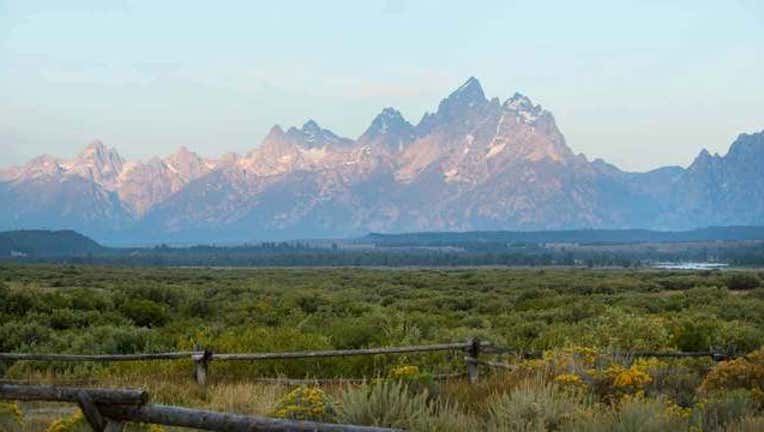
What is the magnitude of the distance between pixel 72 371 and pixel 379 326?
7152 millimetres

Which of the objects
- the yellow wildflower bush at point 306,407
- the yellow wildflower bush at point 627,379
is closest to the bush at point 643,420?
the yellow wildflower bush at point 627,379

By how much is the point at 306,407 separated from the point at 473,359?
498 centimetres

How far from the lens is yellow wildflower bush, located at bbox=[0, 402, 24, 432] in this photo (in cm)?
741

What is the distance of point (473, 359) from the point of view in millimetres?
11492

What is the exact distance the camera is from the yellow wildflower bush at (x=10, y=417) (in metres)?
7.41

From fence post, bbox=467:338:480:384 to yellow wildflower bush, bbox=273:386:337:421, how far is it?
14.3 ft

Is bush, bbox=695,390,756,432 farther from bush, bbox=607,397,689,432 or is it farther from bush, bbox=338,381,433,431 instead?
bush, bbox=338,381,433,431

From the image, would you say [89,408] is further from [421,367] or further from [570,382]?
[421,367]

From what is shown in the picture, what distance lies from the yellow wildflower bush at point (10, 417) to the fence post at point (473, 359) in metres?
6.08

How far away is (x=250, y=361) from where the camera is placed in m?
13.6

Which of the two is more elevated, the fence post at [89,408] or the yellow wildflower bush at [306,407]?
the fence post at [89,408]

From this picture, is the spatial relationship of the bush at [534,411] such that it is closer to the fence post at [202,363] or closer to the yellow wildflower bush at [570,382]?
the yellow wildflower bush at [570,382]

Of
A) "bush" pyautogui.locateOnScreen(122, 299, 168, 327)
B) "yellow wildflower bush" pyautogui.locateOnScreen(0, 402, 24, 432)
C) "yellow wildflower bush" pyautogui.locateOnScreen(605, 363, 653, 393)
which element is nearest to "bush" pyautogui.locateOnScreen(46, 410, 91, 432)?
"yellow wildflower bush" pyautogui.locateOnScreen(0, 402, 24, 432)

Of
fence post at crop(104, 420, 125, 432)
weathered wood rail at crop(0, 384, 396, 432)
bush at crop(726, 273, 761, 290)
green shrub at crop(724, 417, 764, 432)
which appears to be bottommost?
bush at crop(726, 273, 761, 290)
